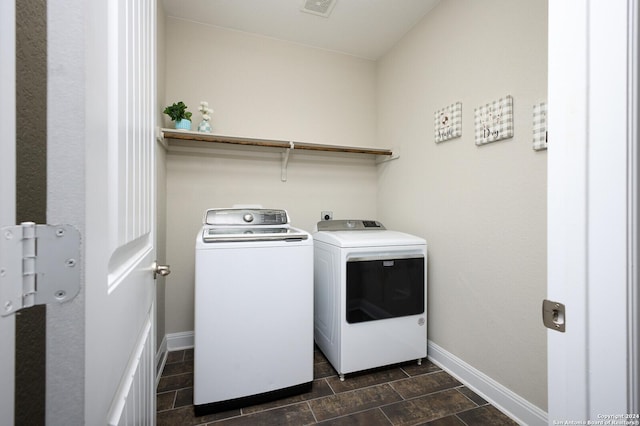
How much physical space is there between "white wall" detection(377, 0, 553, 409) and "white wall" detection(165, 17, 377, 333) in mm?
522

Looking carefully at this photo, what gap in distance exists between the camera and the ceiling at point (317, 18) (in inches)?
77.7

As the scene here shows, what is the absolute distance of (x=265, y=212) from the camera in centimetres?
178

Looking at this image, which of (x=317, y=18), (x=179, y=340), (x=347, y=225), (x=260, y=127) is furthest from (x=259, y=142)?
(x=179, y=340)

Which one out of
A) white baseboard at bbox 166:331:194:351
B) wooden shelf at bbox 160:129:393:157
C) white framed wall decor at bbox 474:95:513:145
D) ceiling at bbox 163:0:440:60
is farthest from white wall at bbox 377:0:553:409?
white baseboard at bbox 166:331:194:351

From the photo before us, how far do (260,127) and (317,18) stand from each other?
3.19 ft

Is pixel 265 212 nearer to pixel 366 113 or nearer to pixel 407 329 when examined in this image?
pixel 407 329

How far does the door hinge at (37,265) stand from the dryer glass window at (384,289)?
1506 mm

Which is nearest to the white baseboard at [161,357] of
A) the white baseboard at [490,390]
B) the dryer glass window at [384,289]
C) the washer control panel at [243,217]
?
the washer control panel at [243,217]

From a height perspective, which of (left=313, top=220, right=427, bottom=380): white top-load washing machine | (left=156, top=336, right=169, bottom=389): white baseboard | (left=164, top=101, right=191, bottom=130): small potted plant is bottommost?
(left=156, top=336, right=169, bottom=389): white baseboard

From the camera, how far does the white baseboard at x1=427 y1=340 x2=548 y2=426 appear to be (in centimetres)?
137

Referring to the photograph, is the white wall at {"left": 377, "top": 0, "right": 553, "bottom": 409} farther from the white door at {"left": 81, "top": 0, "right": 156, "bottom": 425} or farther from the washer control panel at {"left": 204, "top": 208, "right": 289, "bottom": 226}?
the white door at {"left": 81, "top": 0, "right": 156, "bottom": 425}

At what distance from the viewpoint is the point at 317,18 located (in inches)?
83.7

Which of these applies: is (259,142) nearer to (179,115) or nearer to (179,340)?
(179,115)

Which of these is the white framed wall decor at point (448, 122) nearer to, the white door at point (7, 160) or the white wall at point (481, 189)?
the white wall at point (481, 189)
